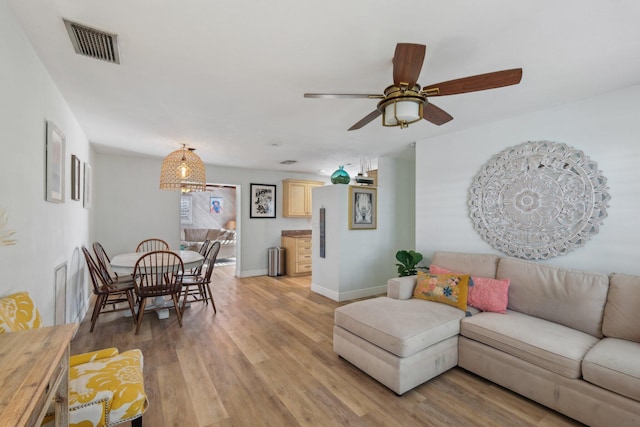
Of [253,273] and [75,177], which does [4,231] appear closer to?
[75,177]

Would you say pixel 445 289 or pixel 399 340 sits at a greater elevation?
pixel 445 289

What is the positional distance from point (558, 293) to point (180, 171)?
4.16 m

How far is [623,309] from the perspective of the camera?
6.66 feet

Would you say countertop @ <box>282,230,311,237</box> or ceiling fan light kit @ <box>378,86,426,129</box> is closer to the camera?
ceiling fan light kit @ <box>378,86,426,129</box>

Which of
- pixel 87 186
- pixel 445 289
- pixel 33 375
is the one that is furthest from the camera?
pixel 87 186

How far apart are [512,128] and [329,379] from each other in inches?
118

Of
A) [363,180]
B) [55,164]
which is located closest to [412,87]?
[55,164]

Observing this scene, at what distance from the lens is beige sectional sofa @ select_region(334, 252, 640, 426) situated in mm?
1732

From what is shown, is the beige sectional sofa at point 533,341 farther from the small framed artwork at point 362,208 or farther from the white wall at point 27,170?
the white wall at point 27,170

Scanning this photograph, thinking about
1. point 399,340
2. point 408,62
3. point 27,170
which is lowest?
point 399,340

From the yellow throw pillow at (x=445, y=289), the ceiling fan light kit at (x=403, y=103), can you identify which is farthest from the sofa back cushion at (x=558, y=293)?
the ceiling fan light kit at (x=403, y=103)

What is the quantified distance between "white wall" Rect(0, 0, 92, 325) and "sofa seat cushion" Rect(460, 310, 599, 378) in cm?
311

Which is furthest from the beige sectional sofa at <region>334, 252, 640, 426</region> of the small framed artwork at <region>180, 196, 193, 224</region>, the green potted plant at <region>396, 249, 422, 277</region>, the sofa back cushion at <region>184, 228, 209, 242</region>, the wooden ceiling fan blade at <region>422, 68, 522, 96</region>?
the small framed artwork at <region>180, 196, 193, 224</region>

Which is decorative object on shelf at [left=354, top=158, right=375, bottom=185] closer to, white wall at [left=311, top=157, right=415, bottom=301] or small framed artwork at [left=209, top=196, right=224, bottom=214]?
white wall at [left=311, top=157, right=415, bottom=301]
